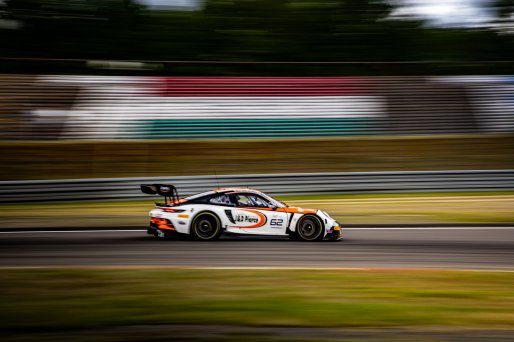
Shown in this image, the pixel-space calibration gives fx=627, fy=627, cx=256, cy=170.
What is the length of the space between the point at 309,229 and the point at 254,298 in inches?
170

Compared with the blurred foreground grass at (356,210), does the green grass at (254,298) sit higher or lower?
lower

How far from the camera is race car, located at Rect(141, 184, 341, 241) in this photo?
10953mm

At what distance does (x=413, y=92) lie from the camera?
22375 millimetres

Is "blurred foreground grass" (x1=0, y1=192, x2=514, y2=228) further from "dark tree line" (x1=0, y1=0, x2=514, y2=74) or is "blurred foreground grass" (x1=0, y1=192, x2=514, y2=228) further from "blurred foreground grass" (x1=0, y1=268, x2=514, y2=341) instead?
"dark tree line" (x1=0, y1=0, x2=514, y2=74)

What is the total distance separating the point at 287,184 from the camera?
17.5m

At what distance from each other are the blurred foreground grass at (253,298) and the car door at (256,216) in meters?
2.61

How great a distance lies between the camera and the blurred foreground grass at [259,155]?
773 inches

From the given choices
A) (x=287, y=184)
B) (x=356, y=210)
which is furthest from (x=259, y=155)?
(x=356, y=210)

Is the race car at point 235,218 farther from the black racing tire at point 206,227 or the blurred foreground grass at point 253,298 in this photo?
the blurred foreground grass at point 253,298

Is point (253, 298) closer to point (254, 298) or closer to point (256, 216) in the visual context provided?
point (254, 298)

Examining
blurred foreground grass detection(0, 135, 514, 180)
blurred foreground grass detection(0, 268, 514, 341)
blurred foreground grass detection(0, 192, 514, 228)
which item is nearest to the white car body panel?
blurred foreground grass detection(0, 192, 514, 228)

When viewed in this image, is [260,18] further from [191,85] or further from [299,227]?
[299,227]

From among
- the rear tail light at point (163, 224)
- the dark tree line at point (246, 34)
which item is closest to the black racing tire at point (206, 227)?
the rear tail light at point (163, 224)

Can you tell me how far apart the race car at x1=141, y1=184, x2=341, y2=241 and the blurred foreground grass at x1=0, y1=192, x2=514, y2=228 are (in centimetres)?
233
